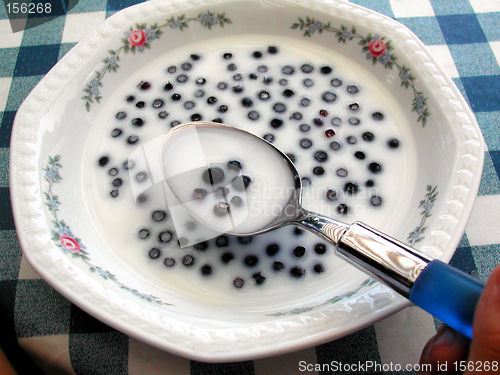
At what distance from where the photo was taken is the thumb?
17 centimetres

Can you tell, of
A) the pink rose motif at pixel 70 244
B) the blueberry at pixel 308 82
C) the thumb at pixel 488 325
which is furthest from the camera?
the blueberry at pixel 308 82

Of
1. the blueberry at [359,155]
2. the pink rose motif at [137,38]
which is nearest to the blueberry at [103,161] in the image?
the pink rose motif at [137,38]

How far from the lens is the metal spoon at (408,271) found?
202mm

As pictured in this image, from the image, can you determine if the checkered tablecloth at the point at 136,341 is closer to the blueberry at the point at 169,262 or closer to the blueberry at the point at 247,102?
the blueberry at the point at 169,262

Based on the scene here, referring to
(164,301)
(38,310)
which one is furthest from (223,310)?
(38,310)

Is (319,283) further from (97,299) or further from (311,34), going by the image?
(311,34)

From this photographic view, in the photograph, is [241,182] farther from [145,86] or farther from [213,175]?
[145,86]

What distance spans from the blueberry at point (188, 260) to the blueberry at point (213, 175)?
0.07m

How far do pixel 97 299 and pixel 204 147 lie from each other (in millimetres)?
155

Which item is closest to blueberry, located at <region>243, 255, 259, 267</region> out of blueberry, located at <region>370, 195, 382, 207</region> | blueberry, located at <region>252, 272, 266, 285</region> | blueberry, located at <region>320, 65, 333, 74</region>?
blueberry, located at <region>252, 272, 266, 285</region>

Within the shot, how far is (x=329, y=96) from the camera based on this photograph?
0.38 meters

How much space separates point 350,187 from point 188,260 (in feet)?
0.49

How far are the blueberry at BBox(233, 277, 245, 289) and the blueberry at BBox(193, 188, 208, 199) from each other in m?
0.07

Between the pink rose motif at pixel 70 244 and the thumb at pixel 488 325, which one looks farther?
the pink rose motif at pixel 70 244
